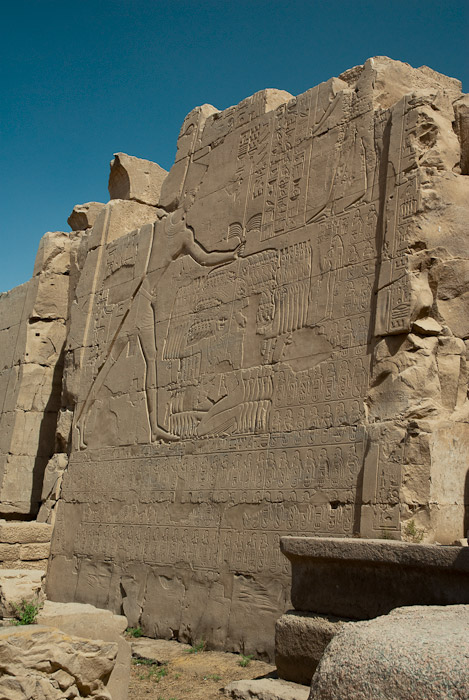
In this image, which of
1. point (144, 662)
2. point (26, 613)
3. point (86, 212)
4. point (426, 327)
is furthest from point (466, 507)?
point (86, 212)

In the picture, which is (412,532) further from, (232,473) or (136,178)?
(136,178)

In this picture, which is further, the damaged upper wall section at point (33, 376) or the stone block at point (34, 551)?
the damaged upper wall section at point (33, 376)

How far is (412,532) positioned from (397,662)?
312 cm

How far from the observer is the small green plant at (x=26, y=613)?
4.22 m

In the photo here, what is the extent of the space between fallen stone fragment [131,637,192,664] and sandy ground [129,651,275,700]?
62 mm

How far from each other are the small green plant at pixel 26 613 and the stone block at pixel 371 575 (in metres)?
1.49

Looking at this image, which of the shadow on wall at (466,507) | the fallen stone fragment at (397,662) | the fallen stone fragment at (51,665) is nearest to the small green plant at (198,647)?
the shadow on wall at (466,507)

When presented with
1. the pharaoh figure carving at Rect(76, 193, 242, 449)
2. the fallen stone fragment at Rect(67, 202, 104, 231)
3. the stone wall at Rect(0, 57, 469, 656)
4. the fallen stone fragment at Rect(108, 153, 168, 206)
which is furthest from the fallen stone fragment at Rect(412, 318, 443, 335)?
the fallen stone fragment at Rect(67, 202, 104, 231)

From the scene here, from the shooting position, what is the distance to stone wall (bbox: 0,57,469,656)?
17.3 ft

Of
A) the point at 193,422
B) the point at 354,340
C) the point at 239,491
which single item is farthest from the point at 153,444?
the point at 354,340

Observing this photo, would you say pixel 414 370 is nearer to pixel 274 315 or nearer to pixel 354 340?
pixel 354 340

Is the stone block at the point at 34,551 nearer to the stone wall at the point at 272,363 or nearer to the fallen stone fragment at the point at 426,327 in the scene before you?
the stone wall at the point at 272,363

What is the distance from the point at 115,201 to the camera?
9.52 metres

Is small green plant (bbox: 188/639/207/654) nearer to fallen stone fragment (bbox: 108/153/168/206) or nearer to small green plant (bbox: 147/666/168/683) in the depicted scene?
small green plant (bbox: 147/666/168/683)
